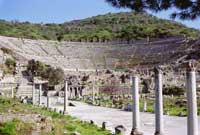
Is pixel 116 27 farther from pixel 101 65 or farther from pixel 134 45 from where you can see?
pixel 101 65

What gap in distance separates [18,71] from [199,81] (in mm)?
29507

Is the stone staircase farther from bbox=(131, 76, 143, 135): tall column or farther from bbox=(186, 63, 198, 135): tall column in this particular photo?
bbox=(186, 63, 198, 135): tall column

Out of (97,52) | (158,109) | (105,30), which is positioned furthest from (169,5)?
(105,30)

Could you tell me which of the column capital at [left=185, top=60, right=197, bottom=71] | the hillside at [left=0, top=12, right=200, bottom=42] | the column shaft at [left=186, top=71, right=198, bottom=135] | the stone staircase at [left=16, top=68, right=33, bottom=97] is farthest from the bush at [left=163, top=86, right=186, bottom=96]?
the hillside at [left=0, top=12, right=200, bottom=42]

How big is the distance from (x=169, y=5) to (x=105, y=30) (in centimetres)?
13627

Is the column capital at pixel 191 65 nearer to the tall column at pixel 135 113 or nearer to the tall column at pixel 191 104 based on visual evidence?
the tall column at pixel 191 104

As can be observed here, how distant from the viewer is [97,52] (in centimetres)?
10406

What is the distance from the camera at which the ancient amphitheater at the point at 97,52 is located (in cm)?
9262

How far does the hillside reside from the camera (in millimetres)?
129125

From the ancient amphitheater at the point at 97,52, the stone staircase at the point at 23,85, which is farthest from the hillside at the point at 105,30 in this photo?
the stone staircase at the point at 23,85

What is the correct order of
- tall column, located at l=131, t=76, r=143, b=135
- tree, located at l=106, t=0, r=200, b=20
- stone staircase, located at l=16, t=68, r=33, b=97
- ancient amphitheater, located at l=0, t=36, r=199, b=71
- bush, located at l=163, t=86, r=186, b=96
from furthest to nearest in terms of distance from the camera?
ancient amphitheater, located at l=0, t=36, r=199, b=71 → bush, located at l=163, t=86, r=186, b=96 → stone staircase, located at l=16, t=68, r=33, b=97 → tall column, located at l=131, t=76, r=143, b=135 → tree, located at l=106, t=0, r=200, b=20

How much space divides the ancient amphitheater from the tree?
238ft

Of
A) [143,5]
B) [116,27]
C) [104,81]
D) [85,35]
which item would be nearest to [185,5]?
[143,5]

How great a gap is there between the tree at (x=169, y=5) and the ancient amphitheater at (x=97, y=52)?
2861 inches
